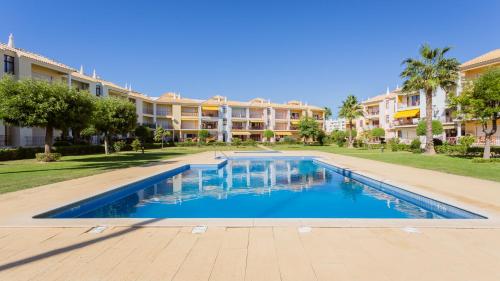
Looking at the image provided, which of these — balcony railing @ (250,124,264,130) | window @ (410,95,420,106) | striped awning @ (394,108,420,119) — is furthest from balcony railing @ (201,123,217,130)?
window @ (410,95,420,106)

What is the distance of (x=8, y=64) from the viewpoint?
2519cm

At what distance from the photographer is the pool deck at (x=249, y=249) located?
3.63 metres

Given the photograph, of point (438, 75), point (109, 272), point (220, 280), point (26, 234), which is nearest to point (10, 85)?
point (26, 234)

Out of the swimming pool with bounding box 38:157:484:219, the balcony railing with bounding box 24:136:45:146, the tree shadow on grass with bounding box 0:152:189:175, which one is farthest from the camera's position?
the balcony railing with bounding box 24:136:45:146

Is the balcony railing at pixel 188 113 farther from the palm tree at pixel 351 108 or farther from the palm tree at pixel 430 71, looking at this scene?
the palm tree at pixel 430 71

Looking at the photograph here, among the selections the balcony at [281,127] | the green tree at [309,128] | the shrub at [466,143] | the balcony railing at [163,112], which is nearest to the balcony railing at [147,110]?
the balcony railing at [163,112]

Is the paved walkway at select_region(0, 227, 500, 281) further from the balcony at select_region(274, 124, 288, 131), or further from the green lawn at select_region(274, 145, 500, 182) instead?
the balcony at select_region(274, 124, 288, 131)

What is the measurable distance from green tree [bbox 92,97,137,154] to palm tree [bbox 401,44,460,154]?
93.4 ft

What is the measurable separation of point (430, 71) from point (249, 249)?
29005 mm

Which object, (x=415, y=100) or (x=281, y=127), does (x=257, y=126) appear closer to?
(x=281, y=127)

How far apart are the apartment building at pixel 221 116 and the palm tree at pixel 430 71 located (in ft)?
140

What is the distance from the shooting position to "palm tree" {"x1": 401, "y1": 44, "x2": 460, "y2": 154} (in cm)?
2550

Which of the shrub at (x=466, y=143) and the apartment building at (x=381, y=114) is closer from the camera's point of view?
the shrub at (x=466, y=143)

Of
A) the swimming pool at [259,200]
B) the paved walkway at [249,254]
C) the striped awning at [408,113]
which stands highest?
the striped awning at [408,113]
